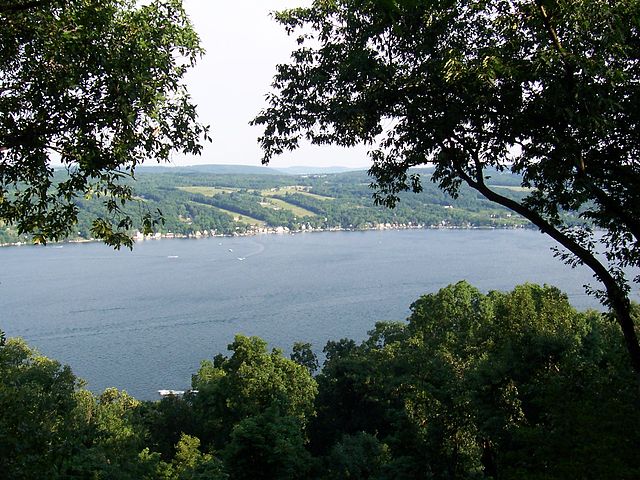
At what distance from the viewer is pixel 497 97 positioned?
23.0 ft

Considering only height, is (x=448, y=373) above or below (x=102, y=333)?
above

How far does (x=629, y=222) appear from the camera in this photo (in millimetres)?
7453

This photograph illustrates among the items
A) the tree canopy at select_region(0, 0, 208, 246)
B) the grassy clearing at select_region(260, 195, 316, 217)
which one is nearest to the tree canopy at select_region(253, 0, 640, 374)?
the tree canopy at select_region(0, 0, 208, 246)

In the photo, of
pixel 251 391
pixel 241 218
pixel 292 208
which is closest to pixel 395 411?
pixel 251 391

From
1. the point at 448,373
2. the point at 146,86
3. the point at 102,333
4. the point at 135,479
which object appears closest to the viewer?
the point at 146,86

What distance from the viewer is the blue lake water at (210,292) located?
171 feet

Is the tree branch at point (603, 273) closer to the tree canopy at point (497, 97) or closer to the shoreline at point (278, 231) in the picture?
the tree canopy at point (497, 97)

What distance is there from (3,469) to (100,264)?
346 ft

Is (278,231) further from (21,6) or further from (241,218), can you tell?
(21,6)

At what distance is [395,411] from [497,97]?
1322 centimetres

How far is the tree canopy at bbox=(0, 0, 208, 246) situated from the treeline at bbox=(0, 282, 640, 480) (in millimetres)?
3463

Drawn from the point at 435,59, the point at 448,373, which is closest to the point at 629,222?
the point at 435,59

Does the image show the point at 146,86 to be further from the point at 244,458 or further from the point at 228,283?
the point at 228,283

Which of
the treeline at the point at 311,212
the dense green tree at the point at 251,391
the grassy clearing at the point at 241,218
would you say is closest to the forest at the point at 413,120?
the dense green tree at the point at 251,391
